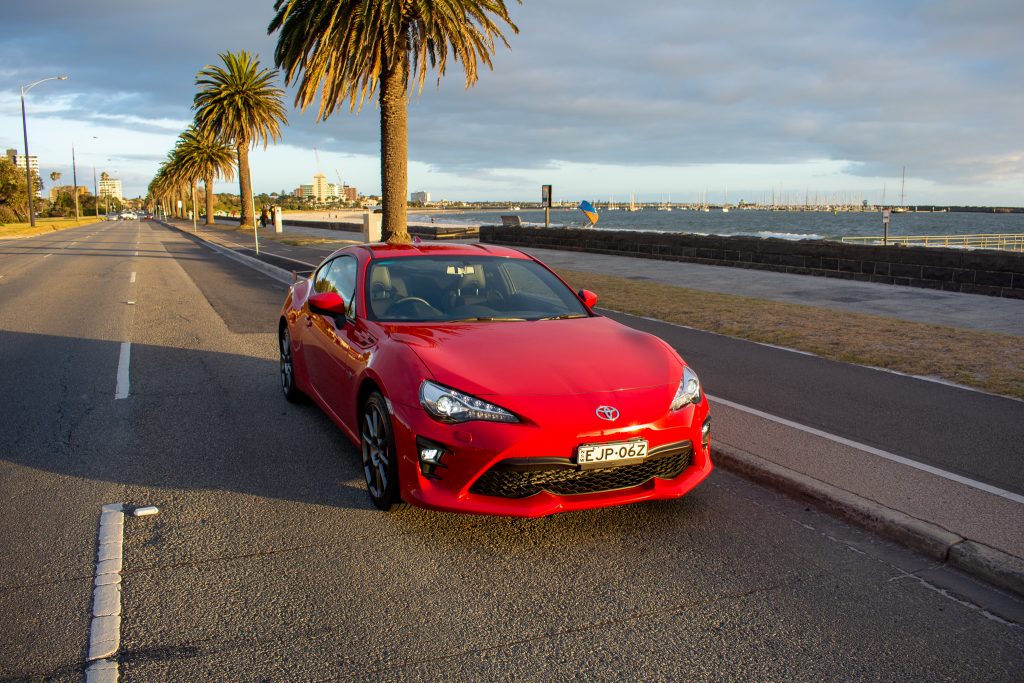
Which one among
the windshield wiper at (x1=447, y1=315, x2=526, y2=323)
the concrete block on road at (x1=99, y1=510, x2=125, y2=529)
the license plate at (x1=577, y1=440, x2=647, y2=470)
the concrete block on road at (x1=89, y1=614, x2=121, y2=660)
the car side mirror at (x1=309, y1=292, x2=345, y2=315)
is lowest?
the concrete block on road at (x1=89, y1=614, x2=121, y2=660)

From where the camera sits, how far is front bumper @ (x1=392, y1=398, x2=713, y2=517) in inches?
152

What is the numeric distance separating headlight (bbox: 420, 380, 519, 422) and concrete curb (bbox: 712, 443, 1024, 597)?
6.65 feet

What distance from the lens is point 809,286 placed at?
16250 mm

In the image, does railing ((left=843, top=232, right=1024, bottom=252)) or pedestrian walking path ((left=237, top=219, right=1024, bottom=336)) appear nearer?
pedestrian walking path ((left=237, top=219, right=1024, bottom=336))

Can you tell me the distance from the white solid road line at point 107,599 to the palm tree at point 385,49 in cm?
1462

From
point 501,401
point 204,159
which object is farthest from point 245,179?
point 501,401

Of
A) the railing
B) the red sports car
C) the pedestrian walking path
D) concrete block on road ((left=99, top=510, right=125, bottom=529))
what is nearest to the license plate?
the red sports car

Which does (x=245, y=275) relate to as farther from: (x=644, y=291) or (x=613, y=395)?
(x=613, y=395)

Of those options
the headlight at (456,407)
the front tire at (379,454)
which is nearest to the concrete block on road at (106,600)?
the front tire at (379,454)

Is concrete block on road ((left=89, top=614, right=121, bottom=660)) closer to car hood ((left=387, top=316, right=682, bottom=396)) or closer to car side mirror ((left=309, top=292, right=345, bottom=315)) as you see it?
car hood ((left=387, top=316, right=682, bottom=396))

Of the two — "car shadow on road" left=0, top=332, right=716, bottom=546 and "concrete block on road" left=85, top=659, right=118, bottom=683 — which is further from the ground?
"car shadow on road" left=0, top=332, right=716, bottom=546

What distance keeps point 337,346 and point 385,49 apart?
14.6 m

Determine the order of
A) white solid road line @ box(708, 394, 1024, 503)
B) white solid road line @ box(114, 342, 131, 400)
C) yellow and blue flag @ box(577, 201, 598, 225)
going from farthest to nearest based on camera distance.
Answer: yellow and blue flag @ box(577, 201, 598, 225), white solid road line @ box(114, 342, 131, 400), white solid road line @ box(708, 394, 1024, 503)

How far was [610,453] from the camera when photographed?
156 inches
